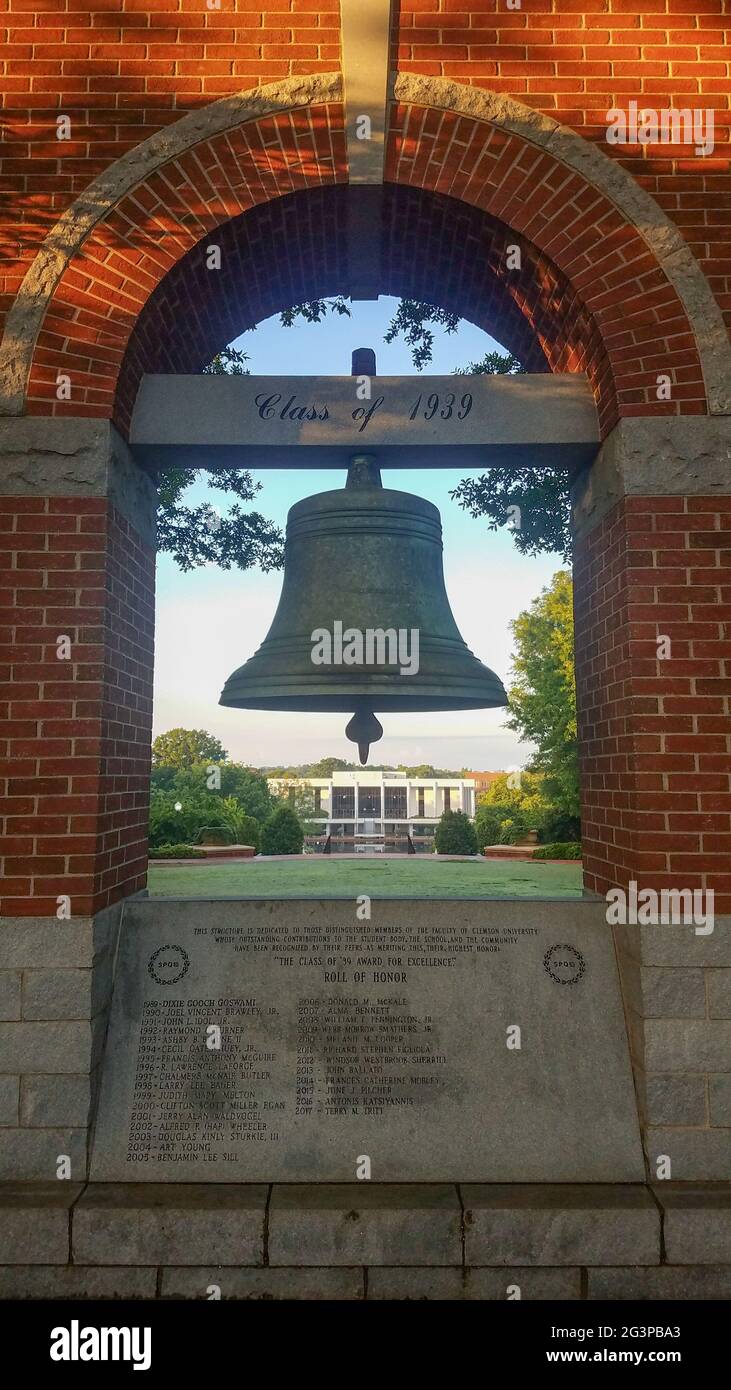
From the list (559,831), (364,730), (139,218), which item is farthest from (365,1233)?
(559,831)

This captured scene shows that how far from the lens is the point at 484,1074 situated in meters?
3.47

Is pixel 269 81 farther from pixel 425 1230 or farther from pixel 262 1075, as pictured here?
pixel 425 1230

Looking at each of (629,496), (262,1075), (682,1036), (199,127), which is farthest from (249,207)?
(682,1036)

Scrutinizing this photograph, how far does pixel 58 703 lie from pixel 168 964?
1.35 metres

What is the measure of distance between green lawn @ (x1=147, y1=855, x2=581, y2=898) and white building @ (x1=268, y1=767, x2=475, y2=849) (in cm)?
6152

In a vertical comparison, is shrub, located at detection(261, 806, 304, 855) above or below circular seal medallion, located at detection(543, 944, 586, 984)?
below

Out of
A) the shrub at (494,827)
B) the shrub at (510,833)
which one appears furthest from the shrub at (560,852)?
the shrub at (494,827)

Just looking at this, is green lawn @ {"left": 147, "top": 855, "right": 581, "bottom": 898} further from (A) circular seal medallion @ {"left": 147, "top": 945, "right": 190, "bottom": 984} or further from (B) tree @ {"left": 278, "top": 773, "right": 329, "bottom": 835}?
(B) tree @ {"left": 278, "top": 773, "right": 329, "bottom": 835}

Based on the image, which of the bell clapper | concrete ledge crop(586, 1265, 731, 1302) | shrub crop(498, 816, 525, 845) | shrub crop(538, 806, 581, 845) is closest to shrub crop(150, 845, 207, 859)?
the bell clapper

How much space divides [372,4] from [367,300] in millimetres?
1521

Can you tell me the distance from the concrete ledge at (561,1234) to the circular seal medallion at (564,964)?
921mm

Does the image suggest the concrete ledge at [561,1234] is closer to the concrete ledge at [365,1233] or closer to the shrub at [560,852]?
the concrete ledge at [365,1233]

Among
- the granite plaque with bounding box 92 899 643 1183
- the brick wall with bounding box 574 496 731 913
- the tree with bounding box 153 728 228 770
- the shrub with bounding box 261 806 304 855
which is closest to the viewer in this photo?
the granite plaque with bounding box 92 899 643 1183

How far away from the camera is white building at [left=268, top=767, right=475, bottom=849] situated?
7331 centimetres
